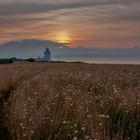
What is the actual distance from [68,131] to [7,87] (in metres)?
A: 10.4

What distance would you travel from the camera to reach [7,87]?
1809 cm

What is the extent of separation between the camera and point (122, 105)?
10.0 m

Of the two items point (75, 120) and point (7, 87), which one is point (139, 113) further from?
point (7, 87)

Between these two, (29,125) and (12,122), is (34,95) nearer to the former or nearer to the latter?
(12,122)

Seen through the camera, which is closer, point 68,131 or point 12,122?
point 68,131

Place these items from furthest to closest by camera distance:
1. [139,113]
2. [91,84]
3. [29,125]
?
[91,84], [139,113], [29,125]

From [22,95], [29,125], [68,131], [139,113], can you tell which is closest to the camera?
[68,131]

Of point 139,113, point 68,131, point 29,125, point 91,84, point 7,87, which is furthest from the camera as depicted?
point 7,87

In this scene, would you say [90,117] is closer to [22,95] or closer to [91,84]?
[22,95]

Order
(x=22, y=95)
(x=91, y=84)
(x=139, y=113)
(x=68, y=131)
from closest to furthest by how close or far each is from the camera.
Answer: (x=68, y=131)
(x=139, y=113)
(x=22, y=95)
(x=91, y=84)

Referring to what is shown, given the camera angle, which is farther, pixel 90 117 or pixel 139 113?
pixel 139 113

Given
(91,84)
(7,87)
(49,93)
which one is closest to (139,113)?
(49,93)

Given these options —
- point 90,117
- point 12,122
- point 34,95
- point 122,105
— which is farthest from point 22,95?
point 90,117

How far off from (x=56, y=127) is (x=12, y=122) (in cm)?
171
